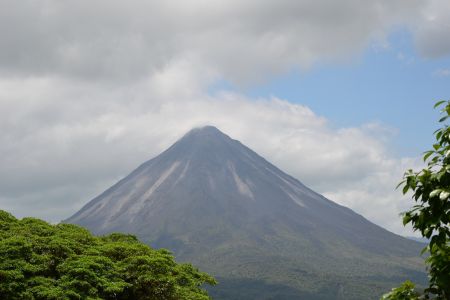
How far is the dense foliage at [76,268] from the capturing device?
23375 millimetres

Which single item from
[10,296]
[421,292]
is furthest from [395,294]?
[10,296]

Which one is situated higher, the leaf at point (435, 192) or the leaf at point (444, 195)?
the leaf at point (435, 192)

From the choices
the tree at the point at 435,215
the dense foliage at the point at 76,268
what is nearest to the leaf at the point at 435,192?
the tree at the point at 435,215

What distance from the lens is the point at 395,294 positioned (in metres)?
6.54

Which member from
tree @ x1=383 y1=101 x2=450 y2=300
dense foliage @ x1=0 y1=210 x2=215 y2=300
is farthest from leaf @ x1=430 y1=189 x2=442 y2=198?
dense foliage @ x1=0 y1=210 x2=215 y2=300

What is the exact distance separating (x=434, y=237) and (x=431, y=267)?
1.94 ft

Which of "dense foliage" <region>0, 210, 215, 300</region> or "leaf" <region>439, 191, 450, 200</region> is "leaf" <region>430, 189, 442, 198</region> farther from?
"dense foliage" <region>0, 210, 215, 300</region>

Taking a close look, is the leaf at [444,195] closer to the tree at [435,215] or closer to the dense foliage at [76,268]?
the tree at [435,215]

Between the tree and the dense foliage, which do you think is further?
the dense foliage

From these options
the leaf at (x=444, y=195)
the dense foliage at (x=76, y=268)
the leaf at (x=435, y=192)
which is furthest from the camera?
the dense foliage at (x=76, y=268)

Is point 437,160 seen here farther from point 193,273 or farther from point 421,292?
point 193,273

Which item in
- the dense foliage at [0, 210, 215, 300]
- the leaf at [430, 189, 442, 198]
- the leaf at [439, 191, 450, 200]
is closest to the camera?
the leaf at [439, 191, 450, 200]

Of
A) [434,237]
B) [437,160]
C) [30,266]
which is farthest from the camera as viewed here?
[30,266]

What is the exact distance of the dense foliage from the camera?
76.7 ft
